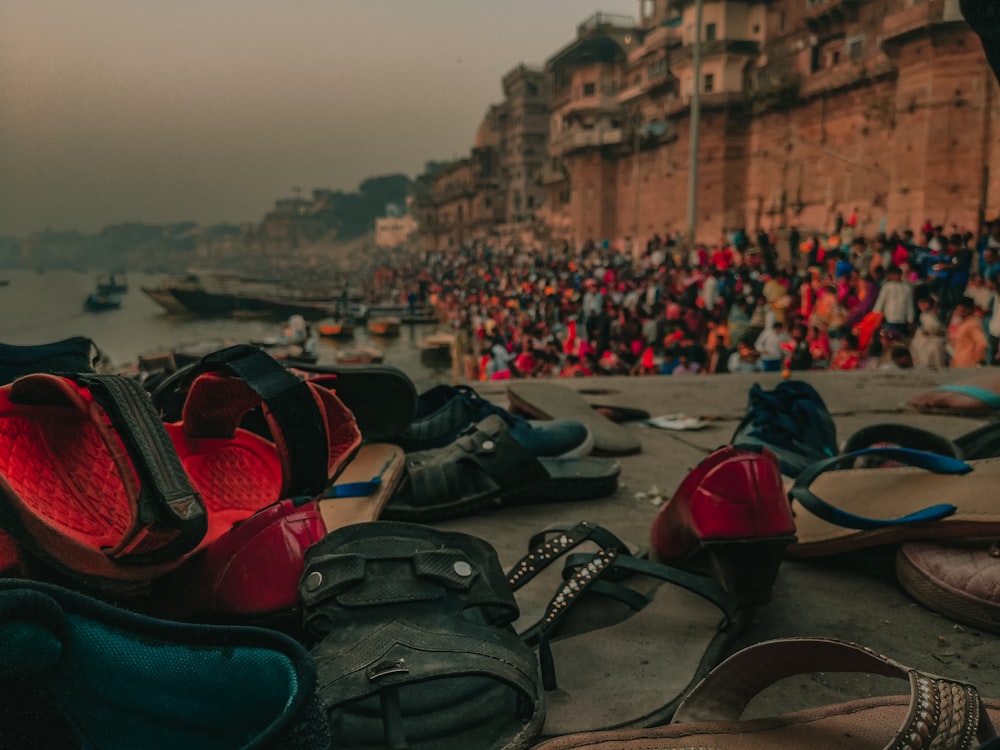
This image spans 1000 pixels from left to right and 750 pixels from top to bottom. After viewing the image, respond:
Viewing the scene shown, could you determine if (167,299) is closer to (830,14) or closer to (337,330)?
(337,330)

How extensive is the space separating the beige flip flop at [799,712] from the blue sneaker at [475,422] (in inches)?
55.4

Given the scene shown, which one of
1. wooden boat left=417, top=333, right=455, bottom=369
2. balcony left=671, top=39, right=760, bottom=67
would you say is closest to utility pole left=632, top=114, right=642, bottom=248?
balcony left=671, top=39, right=760, bottom=67

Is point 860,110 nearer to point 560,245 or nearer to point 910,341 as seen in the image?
point 910,341

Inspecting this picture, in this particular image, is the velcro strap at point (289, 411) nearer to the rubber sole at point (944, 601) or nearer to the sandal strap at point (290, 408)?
the sandal strap at point (290, 408)

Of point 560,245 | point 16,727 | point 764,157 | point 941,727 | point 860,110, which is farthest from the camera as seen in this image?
point 560,245

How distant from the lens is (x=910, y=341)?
9602mm

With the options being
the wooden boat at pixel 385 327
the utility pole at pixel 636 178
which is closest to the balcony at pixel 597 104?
the utility pole at pixel 636 178

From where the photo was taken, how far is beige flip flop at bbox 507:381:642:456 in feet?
9.71

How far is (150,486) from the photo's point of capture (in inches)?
46.0

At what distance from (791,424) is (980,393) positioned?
187 cm

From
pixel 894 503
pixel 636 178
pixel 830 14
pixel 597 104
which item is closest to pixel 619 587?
pixel 894 503

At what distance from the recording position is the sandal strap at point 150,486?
45.1 inches

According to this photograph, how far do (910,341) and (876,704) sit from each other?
9811mm

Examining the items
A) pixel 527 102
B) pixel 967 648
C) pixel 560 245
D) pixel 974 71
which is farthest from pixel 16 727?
pixel 527 102
